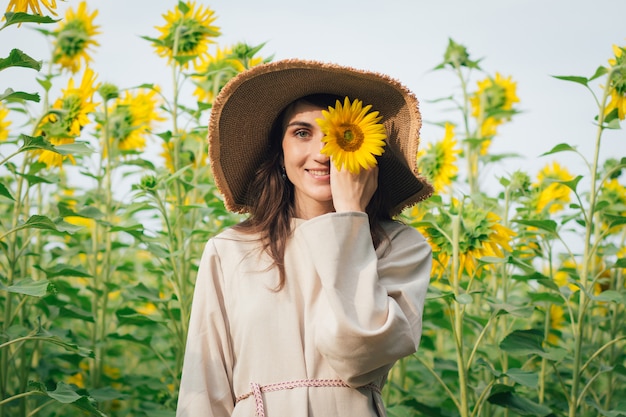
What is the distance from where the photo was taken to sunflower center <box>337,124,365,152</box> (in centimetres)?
184

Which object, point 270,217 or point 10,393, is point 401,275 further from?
point 10,393

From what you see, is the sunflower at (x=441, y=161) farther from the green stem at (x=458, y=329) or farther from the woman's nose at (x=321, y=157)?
the woman's nose at (x=321, y=157)

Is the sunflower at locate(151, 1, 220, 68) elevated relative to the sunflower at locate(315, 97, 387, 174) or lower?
elevated

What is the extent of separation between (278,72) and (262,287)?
50cm

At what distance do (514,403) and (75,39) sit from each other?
7.73 feet

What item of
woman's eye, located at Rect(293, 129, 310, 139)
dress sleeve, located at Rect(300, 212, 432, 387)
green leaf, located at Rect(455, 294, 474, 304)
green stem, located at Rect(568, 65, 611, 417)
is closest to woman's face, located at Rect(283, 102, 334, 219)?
woman's eye, located at Rect(293, 129, 310, 139)

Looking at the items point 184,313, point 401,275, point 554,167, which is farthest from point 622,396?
point 401,275

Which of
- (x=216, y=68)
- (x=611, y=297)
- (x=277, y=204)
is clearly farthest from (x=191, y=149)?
(x=611, y=297)

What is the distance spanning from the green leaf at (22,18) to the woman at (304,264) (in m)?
0.44

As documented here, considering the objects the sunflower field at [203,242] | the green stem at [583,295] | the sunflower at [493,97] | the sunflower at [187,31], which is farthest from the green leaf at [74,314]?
the sunflower at [493,97]

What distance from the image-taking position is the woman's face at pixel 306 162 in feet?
6.30

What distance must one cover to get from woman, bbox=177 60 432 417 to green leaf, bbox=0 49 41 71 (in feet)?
1.45

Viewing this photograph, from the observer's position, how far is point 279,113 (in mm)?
2117

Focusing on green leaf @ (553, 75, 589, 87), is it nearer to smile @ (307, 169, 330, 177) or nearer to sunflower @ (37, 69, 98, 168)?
smile @ (307, 169, 330, 177)
